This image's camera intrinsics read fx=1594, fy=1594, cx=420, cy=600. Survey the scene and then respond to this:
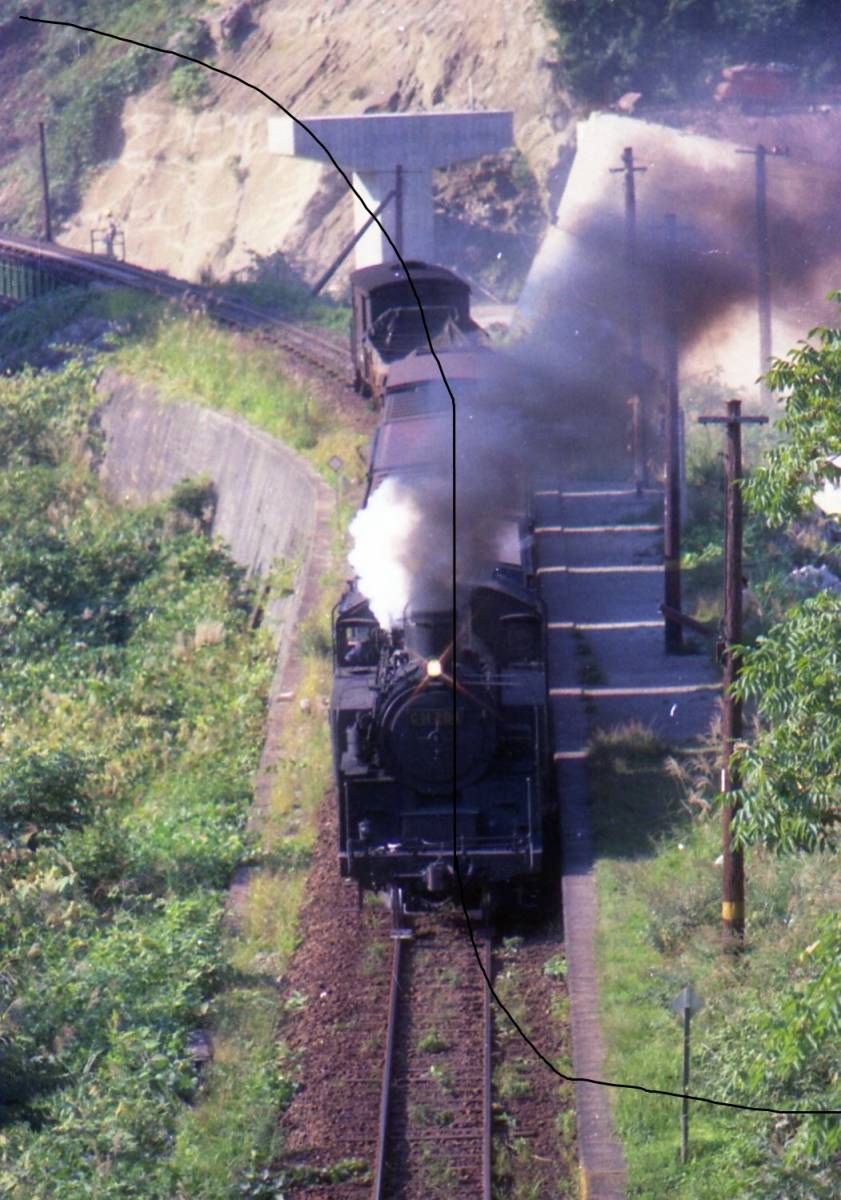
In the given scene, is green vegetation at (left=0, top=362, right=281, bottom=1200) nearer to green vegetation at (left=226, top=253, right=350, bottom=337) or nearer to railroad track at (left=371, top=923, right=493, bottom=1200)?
railroad track at (left=371, top=923, right=493, bottom=1200)

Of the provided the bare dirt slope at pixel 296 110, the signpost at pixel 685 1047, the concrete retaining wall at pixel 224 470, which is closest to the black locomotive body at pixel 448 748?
the signpost at pixel 685 1047

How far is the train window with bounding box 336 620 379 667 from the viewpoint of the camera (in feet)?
46.7

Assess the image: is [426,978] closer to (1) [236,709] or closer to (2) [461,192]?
(1) [236,709]

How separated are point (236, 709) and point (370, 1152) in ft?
31.1

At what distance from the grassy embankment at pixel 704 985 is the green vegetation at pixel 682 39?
3693cm

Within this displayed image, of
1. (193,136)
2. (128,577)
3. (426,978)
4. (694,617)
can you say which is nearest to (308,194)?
(193,136)

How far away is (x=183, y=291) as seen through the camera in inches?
1507

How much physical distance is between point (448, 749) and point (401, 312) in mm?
14376

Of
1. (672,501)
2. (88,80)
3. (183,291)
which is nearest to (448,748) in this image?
(672,501)

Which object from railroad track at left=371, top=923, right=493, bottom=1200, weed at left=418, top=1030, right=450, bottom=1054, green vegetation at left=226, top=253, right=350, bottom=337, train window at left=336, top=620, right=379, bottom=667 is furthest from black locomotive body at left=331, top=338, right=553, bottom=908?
green vegetation at left=226, top=253, right=350, bottom=337

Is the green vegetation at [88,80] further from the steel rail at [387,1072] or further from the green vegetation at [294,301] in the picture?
→ the steel rail at [387,1072]

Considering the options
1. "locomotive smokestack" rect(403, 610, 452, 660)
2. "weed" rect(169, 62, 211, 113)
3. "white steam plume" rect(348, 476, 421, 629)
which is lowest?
"locomotive smokestack" rect(403, 610, 452, 660)

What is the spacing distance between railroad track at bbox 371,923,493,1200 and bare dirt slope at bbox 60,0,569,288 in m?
40.5

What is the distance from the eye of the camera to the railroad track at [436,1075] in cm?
1020
